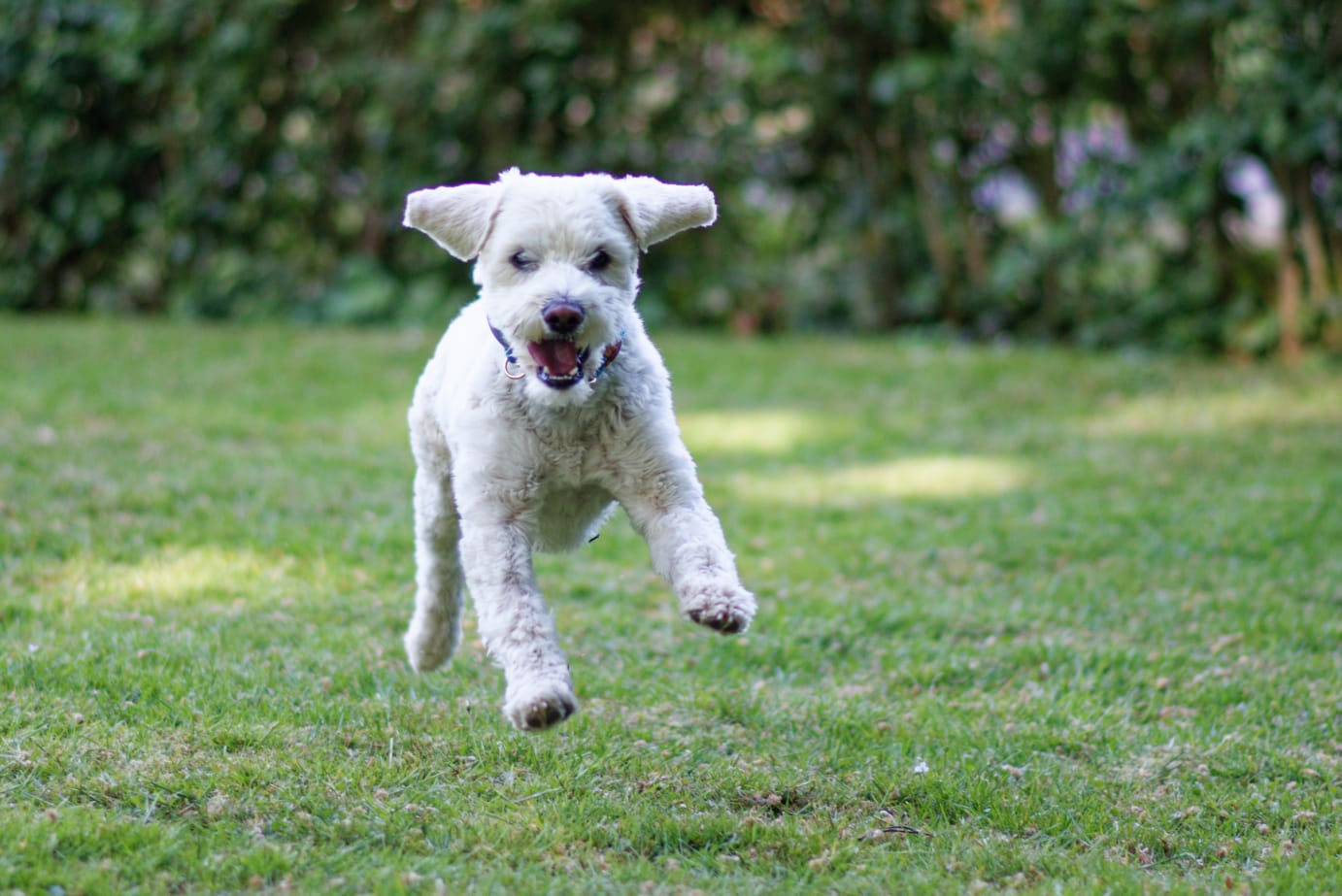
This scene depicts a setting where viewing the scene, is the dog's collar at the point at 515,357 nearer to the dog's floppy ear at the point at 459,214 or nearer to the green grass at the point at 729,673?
the dog's floppy ear at the point at 459,214

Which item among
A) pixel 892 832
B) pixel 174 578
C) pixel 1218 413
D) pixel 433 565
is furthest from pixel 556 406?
pixel 1218 413

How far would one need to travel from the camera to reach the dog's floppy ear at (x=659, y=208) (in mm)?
3543

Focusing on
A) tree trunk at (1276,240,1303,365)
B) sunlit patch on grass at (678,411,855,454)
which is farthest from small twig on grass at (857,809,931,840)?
tree trunk at (1276,240,1303,365)

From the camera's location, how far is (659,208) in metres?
3.58

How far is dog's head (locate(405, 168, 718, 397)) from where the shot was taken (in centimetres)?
329

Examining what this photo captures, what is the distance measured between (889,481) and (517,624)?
3.98 m

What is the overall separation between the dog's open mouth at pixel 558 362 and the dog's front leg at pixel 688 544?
0.34 metres

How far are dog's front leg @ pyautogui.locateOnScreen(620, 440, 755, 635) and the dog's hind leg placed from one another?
0.72 m

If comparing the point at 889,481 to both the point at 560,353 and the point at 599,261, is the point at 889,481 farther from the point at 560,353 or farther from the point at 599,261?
→ the point at 560,353

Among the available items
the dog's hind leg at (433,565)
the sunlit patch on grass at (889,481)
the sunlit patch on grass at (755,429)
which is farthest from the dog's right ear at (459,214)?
the sunlit patch on grass at (755,429)

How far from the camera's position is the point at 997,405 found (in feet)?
28.3

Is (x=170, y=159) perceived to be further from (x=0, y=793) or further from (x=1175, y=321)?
(x=0, y=793)

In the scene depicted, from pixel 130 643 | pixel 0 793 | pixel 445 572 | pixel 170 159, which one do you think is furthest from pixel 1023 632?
pixel 170 159

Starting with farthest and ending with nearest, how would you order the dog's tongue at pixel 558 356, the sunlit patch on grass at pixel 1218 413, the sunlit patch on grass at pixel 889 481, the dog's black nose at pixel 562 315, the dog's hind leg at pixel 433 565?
the sunlit patch on grass at pixel 1218 413 → the sunlit patch on grass at pixel 889 481 → the dog's hind leg at pixel 433 565 → the dog's tongue at pixel 558 356 → the dog's black nose at pixel 562 315
